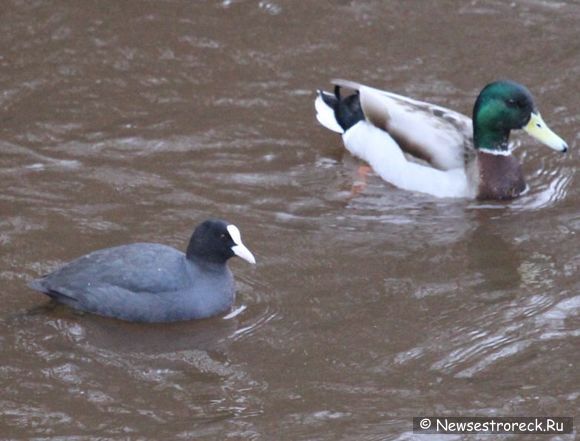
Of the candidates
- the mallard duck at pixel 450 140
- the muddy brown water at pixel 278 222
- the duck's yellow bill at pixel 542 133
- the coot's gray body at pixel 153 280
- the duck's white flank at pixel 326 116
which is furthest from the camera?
the duck's white flank at pixel 326 116

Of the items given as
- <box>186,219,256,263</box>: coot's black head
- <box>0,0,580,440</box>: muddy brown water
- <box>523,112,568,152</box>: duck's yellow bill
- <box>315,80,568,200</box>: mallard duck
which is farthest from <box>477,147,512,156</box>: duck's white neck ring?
<box>186,219,256,263</box>: coot's black head

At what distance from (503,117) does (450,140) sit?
18.1 inches

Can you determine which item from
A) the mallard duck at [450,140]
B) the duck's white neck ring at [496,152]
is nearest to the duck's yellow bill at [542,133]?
the mallard duck at [450,140]

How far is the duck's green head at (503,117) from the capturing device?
1073 centimetres

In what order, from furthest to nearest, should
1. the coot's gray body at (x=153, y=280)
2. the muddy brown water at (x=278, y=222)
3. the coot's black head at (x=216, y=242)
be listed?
the coot's black head at (x=216, y=242) < the coot's gray body at (x=153, y=280) < the muddy brown water at (x=278, y=222)

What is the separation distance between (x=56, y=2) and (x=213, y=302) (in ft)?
18.9

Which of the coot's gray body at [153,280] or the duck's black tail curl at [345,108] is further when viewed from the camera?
the duck's black tail curl at [345,108]

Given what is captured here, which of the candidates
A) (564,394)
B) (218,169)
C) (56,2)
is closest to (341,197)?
(218,169)

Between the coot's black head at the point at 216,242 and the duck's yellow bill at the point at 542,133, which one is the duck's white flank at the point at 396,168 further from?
the coot's black head at the point at 216,242

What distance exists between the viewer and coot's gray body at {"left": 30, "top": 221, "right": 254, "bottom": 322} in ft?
27.7

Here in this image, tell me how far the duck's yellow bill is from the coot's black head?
3.10 meters

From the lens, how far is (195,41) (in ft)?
41.6

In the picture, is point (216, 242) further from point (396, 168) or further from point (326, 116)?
point (326, 116)

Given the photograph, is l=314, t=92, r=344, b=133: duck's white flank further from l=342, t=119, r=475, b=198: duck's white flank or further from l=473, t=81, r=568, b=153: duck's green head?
l=473, t=81, r=568, b=153: duck's green head
